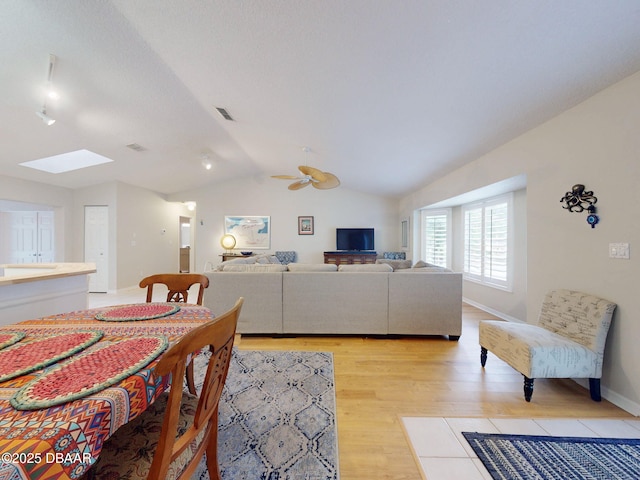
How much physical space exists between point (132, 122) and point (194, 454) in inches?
166

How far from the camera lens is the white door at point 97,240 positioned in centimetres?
560

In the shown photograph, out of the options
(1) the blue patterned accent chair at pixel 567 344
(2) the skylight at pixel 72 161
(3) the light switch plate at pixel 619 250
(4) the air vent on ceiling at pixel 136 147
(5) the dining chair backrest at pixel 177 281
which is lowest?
(1) the blue patterned accent chair at pixel 567 344

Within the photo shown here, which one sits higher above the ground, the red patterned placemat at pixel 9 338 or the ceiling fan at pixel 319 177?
the ceiling fan at pixel 319 177

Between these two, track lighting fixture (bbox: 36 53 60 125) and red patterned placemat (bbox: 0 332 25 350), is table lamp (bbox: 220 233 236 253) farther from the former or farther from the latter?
red patterned placemat (bbox: 0 332 25 350)

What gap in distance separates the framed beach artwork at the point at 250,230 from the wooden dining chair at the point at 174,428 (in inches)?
246

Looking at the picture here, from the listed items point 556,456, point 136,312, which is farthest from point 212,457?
point 556,456

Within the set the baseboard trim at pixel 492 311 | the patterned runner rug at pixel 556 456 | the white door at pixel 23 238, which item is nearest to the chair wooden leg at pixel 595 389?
the patterned runner rug at pixel 556 456

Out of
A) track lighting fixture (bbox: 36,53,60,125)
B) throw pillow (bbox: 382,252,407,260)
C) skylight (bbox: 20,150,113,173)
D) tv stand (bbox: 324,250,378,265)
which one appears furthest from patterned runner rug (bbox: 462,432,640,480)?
skylight (bbox: 20,150,113,173)

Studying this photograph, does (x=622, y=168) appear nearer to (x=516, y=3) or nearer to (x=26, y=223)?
(x=516, y=3)

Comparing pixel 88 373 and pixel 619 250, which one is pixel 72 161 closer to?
pixel 88 373

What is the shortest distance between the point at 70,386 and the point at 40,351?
0.40m

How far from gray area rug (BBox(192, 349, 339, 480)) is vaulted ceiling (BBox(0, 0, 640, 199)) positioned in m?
2.69

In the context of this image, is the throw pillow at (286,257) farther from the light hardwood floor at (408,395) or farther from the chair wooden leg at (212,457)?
the chair wooden leg at (212,457)

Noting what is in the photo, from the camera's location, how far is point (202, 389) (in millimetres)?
858
